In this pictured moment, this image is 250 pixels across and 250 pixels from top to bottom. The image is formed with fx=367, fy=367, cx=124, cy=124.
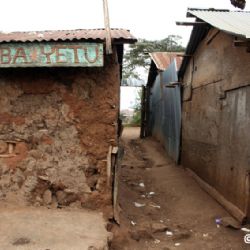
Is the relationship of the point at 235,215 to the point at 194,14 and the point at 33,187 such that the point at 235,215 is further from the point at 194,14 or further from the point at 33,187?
the point at 194,14

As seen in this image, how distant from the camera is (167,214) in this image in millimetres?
6875

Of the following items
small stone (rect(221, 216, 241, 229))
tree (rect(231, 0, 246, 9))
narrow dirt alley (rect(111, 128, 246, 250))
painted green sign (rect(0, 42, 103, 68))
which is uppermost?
tree (rect(231, 0, 246, 9))

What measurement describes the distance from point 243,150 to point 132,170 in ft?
15.2

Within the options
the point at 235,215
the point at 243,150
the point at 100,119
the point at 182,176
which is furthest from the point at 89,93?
the point at 182,176

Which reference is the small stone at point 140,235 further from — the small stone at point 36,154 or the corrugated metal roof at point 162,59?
the corrugated metal roof at point 162,59

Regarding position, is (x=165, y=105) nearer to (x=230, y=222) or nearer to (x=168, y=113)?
(x=168, y=113)

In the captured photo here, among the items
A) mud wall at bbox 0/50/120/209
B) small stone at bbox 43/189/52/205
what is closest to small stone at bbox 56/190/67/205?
mud wall at bbox 0/50/120/209

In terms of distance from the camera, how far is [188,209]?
7039 millimetres

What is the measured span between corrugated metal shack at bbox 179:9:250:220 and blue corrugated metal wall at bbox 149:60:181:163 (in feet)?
2.10

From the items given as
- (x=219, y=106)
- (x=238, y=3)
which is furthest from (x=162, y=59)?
(x=238, y=3)

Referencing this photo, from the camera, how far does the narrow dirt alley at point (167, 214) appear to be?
549 centimetres

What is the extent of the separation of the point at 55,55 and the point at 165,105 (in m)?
8.26

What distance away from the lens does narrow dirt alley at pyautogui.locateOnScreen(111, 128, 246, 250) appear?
549 cm

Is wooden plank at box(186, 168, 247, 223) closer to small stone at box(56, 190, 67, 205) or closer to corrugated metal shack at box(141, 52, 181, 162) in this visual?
corrugated metal shack at box(141, 52, 181, 162)
